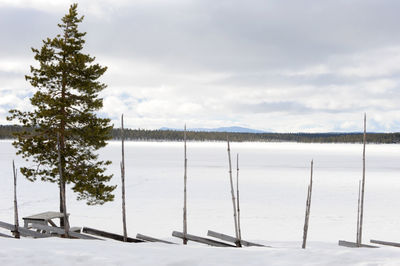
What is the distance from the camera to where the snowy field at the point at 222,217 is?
854cm

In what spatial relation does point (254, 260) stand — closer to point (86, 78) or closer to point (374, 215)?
point (86, 78)

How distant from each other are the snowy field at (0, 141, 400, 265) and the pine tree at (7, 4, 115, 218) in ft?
10.1

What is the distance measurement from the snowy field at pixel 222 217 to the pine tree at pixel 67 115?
10.1 feet

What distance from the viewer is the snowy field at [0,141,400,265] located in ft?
28.0

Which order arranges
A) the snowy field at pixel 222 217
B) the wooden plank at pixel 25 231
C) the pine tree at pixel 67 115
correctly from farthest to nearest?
the pine tree at pixel 67 115, the wooden plank at pixel 25 231, the snowy field at pixel 222 217

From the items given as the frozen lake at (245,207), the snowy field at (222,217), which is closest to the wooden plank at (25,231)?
Result: the snowy field at (222,217)

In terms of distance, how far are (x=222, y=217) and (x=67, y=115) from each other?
910cm

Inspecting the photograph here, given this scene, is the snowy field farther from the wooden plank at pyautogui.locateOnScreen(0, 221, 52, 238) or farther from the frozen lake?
the wooden plank at pyautogui.locateOnScreen(0, 221, 52, 238)

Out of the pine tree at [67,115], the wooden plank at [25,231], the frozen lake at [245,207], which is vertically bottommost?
the frozen lake at [245,207]

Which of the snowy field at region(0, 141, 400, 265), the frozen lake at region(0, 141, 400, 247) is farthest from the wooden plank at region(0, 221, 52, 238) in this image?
the frozen lake at region(0, 141, 400, 247)

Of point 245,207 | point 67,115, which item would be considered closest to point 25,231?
point 67,115

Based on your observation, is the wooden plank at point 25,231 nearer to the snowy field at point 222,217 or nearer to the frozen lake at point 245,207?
the snowy field at point 222,217

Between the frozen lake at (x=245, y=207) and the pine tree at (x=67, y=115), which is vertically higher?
the pine tree at (x=67, y=115)

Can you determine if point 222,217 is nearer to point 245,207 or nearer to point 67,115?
point 245,207
